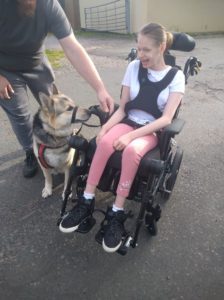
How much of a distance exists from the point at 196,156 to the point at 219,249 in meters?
1.53

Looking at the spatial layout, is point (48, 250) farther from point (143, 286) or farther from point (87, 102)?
point (87, 102)

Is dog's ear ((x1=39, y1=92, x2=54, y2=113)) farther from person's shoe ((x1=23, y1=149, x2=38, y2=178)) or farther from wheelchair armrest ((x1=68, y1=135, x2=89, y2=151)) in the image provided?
person's shoe ((x1=23, y1=149, x2=38, y2=178))

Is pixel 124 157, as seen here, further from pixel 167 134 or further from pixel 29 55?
pixel 29 55

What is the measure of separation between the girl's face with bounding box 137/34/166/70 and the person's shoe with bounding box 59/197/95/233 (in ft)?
4.07

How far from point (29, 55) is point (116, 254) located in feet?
6.79

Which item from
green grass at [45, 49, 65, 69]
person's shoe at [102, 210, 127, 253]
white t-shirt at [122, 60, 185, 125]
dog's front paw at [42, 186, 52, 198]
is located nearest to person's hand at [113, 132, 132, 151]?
white t-shirt at [122, 60, 185, 125]

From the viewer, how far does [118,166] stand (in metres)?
2.48

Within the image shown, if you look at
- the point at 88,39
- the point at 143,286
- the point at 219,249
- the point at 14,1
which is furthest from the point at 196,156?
the point at 88,39

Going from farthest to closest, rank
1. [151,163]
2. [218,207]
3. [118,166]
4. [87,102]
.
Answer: [87,102]
[218,207]
[118,166]
[151,163]

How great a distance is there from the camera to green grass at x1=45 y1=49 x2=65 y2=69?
7.67 metres

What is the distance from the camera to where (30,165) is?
358 centimetres

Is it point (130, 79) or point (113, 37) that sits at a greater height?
point (130, 79)

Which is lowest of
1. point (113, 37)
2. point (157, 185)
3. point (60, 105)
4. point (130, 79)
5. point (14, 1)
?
point (113, 37)

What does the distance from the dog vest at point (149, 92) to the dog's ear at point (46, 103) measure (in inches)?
28.1
